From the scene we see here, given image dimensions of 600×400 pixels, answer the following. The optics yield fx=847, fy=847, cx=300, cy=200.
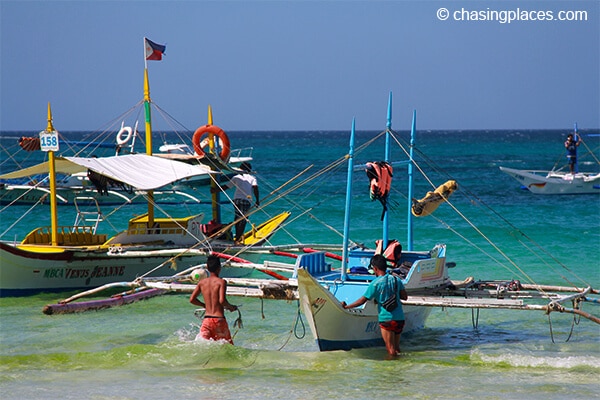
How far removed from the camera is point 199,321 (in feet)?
50.5

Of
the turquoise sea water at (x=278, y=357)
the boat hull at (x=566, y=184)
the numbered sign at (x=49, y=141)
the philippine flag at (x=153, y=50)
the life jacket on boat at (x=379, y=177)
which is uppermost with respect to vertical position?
the philippine flag at (x=153, y=50)

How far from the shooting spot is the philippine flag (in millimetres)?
20672

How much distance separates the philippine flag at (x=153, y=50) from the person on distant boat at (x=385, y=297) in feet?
36.5

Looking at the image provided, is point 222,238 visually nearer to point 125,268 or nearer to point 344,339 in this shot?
point 125,268

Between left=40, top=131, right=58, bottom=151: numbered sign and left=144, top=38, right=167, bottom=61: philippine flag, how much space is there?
13.1 feet

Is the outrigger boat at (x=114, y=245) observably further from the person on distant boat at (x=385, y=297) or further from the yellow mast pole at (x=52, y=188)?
the person on distant boat at (x=385, y=297)

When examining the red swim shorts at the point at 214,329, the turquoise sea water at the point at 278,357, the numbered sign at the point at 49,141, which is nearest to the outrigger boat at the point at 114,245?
the numbered sign at the point at 49,141

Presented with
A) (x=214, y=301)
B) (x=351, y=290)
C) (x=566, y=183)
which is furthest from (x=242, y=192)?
(x=566, y=183)

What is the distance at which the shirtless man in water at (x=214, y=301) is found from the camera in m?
11.3

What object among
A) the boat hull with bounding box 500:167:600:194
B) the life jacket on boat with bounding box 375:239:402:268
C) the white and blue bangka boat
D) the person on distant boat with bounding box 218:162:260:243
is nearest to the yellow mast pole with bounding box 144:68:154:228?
the person on distant boat with bounding box 218:162:260:243

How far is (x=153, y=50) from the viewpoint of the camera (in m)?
20.8

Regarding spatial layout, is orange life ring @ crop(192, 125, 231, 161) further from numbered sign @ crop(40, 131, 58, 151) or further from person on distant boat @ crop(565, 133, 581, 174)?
person on distant boat @ crop(565, 133, 581, 174)

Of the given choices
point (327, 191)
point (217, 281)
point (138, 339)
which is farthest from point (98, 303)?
point (327, 191)

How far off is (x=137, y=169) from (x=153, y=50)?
162 inches
